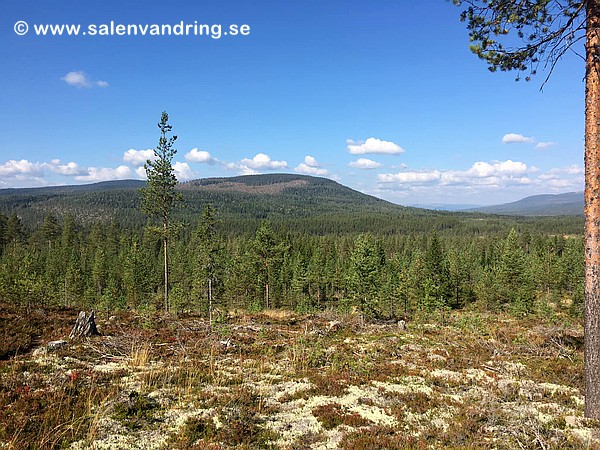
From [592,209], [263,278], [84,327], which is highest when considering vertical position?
[592,209]

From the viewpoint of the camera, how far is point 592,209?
7805 millimetres

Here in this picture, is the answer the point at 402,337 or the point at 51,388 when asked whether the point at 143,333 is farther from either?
the point at 402,337

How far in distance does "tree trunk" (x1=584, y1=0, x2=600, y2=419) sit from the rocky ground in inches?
41.8

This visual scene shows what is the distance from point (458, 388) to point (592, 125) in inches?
326

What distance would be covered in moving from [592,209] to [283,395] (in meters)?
9.33

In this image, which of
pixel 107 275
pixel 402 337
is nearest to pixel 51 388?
pixel 402 337

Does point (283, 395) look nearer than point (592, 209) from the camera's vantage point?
No

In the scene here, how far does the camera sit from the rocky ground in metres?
7.11

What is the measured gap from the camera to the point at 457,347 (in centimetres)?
1680

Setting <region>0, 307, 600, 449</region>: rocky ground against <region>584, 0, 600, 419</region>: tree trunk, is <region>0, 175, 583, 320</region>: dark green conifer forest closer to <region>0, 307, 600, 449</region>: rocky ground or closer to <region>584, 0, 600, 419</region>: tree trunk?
<region>0, 307, 600, 449</region>: rocky ground

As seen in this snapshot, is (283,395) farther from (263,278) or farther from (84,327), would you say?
(263,278)

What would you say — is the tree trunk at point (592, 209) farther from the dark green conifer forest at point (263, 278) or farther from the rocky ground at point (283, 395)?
the dark green conifer forest at point (263, 278)

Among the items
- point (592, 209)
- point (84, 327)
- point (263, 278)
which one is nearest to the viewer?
point (592, 209)

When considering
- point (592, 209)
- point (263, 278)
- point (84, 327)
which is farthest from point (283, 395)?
point (263, 278)
